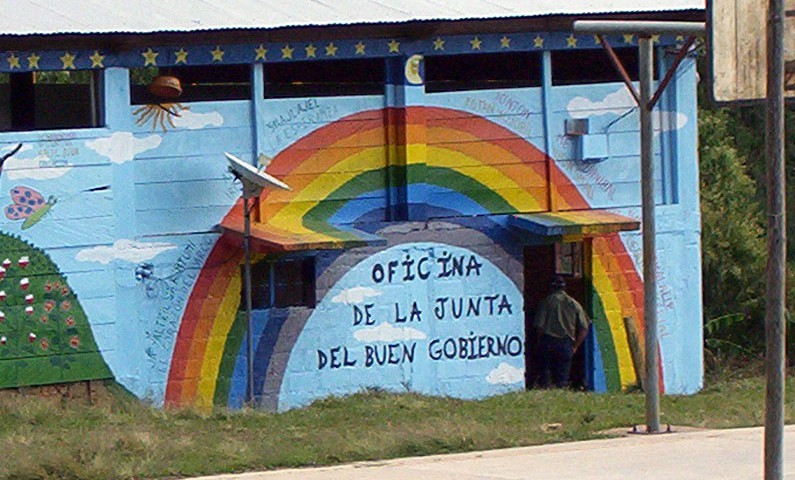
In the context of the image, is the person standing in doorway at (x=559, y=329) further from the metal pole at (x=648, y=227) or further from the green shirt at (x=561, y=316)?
the metal pole at (x=648, y=227)

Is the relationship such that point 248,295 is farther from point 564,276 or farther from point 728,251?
point 728,251

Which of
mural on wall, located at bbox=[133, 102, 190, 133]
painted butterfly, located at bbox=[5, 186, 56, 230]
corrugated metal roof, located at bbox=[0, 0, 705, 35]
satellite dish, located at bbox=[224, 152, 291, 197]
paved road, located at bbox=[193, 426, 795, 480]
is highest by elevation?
corrugated metal roof, located at bbox=[0, 0, 705, 35]

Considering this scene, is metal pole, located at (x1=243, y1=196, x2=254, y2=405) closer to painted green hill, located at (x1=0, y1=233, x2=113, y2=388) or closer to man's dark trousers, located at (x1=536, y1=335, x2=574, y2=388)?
painted green hill, located at (x1=0, y1=233, x2=113, y2=388)

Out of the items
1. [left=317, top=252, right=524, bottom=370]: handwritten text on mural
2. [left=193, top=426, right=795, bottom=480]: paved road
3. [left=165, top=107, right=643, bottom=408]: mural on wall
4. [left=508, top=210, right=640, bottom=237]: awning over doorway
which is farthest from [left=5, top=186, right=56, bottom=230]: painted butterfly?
[left=508, top=210, right=640, bottom=237]: awning over doorway

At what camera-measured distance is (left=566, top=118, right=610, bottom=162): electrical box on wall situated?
19.0 metres

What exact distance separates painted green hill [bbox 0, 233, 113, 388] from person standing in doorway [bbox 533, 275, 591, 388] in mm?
5329

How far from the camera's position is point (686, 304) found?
19812 mm

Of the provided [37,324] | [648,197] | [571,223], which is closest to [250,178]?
[37,324]

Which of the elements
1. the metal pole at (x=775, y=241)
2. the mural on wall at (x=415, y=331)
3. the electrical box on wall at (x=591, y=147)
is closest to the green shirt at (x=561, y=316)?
the mural on wall at (x=415, y=331)

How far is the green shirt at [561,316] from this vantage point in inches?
750

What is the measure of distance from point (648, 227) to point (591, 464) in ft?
8.37

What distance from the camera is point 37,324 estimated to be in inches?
637

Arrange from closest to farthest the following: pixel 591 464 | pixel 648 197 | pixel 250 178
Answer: pixel 591 464 < pixel 648 197 < pixel 250 178

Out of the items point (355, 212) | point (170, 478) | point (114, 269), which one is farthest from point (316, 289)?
point (170, 478)
